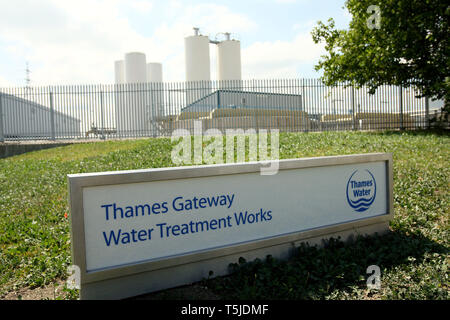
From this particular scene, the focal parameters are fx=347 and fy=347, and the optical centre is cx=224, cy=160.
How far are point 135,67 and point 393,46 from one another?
85.6 ft

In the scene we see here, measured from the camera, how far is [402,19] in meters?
13.6

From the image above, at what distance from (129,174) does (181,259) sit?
988 mm

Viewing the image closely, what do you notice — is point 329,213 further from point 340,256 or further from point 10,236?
point 10,236

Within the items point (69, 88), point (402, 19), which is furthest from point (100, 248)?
point (69, 88)

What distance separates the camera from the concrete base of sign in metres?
3.12

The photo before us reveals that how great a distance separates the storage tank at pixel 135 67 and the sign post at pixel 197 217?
3221 centimetres

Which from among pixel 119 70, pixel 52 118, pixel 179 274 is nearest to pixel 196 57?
pixel 119 70

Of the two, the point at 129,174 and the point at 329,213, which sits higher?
the point at 129,174

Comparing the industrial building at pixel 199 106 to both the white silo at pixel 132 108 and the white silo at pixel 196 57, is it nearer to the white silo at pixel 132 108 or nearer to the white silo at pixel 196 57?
the white silo at pixel 132 108

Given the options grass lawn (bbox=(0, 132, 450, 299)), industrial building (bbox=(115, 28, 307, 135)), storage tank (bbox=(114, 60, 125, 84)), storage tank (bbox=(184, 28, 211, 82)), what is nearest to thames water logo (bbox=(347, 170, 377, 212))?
grass lawn (bbox=(0, 132, 450, 299))

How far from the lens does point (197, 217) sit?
354 cm

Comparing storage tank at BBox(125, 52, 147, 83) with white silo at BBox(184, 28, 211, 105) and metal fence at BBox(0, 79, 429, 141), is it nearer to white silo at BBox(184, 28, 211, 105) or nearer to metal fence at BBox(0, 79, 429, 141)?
white silo at BBox(184, 28, 211, 105)

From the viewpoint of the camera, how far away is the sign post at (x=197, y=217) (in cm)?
308

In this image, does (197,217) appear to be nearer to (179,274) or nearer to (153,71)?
(179,274)
